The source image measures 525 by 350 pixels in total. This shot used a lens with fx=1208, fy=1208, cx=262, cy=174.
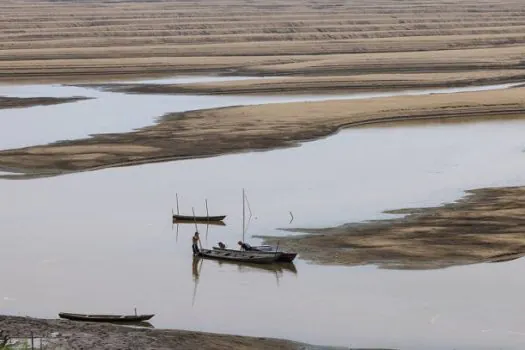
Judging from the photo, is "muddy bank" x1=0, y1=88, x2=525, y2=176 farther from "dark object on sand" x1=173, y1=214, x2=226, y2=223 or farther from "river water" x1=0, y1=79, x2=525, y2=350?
"dark object on sand" x1=173, y1=214, x2=226, y2=223

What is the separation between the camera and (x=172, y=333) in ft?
66.0

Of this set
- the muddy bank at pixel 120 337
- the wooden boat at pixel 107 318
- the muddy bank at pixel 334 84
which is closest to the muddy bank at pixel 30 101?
the muddy bank at pixel 334 84

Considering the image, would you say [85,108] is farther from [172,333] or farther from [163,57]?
[172,333]

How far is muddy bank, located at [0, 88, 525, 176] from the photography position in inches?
1496

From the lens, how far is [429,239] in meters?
26.3

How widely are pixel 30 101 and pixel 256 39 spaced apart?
34.5 metres

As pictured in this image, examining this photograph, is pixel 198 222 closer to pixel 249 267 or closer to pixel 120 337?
pixel 249 267

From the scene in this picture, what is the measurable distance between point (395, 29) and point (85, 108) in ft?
146

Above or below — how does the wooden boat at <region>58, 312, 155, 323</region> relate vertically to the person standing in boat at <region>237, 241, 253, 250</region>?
Answer: below

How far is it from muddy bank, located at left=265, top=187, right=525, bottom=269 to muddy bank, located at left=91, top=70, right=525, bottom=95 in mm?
27586

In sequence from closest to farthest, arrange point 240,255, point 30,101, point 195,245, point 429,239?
point 240,255
point 195,245
point 429,239
point 30,101

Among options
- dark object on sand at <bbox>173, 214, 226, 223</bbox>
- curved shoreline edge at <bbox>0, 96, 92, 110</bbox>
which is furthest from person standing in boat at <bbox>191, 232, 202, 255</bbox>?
curved shoreline edge at <bbox>0, 96, 92, 110</bbox>

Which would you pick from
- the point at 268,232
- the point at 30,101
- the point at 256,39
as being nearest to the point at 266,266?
the point at 268,232

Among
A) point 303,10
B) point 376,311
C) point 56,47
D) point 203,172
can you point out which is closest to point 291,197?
point 203,172
